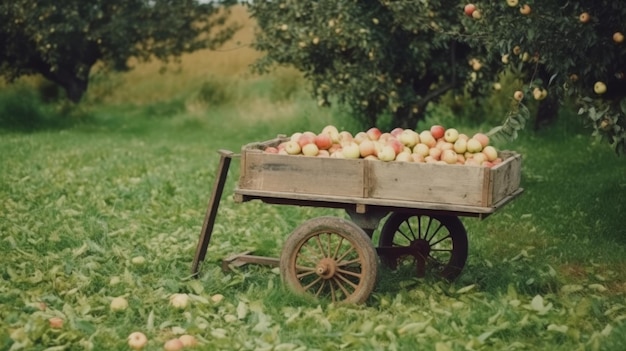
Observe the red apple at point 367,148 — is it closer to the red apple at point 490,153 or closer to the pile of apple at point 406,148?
the pile of apple at point 406,148

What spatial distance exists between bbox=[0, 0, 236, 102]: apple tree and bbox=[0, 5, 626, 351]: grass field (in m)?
5.49

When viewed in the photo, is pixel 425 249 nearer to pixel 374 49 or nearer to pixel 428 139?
pixel 428 139

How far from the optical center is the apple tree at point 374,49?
38.8 feet

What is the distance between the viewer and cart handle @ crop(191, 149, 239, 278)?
6636 millimetres

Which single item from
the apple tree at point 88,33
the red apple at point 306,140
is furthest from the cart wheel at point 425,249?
the apple tree at point 88,33

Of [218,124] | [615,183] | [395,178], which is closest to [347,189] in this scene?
[395,178]

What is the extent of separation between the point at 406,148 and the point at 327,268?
997 mm

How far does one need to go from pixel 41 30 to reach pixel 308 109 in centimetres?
604

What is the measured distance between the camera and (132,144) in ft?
55.8

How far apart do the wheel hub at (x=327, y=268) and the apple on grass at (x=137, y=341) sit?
133cm

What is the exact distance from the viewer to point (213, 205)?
Result: 6715 mm

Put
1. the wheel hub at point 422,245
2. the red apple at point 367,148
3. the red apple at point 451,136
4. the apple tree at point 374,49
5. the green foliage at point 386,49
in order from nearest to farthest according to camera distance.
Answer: the red apple at point 367,148 < the red apple at point 451,136 < the wheel hub at point 422,245 < the green foliage at point 386,49 < the apple tree at point 374,49

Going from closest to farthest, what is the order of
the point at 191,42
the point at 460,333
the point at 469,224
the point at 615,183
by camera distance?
the point at 460,333 < the point at 469,224 < the point at 615,183 < the point at 191,42

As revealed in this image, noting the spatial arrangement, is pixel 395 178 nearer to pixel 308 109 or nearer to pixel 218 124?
pixel 308 109
